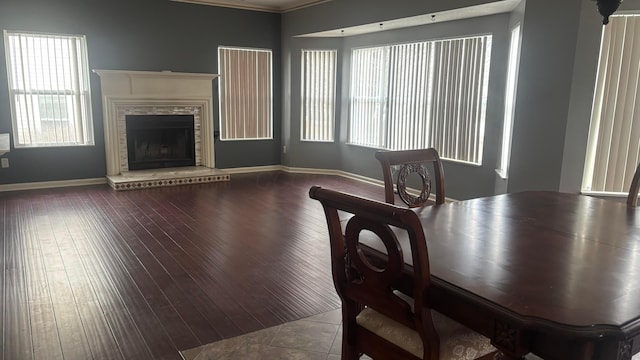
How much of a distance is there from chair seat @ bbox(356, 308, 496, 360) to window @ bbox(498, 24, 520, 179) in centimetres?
327

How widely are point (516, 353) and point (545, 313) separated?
0.13 m

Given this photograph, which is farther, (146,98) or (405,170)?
(146,98)

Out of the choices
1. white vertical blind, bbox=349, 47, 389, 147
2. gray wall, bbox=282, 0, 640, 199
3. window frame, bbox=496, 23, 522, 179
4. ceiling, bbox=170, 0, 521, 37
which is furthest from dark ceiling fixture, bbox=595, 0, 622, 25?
white vertical blind, bbox=349, 47, 389, 147

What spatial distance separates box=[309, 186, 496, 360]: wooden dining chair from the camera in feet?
4.51

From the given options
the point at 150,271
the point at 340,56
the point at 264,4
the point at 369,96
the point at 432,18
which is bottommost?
the point at 150,271

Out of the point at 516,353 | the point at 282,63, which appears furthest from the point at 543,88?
the point at 282,63

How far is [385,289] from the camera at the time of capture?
1.52m

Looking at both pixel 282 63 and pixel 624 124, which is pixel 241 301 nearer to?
pixel 624 124

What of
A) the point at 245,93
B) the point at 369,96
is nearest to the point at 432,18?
the point at 369,96

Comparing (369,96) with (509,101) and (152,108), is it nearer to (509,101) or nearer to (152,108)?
(509,101)

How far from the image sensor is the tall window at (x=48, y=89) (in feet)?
19.5

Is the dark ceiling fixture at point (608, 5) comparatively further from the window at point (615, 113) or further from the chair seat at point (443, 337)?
the window at point (615, 113)

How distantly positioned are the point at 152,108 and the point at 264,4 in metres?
2.41

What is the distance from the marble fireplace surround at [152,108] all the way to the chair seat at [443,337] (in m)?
5.36
